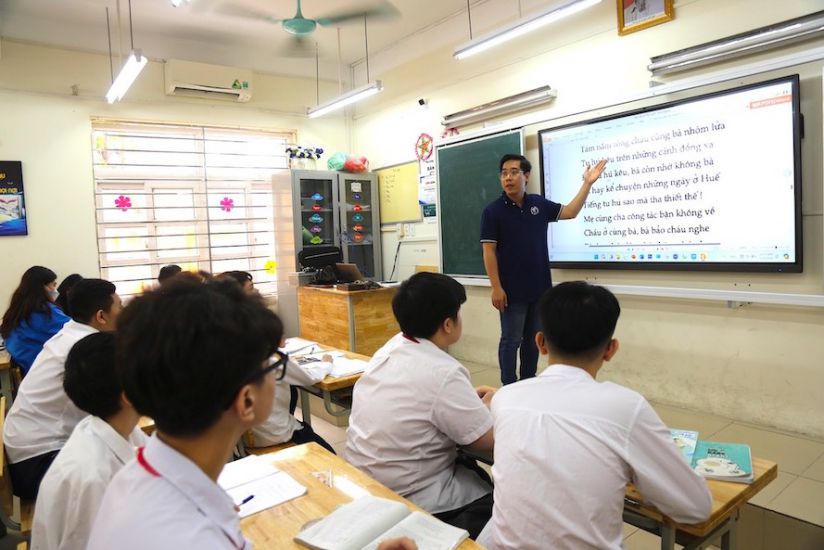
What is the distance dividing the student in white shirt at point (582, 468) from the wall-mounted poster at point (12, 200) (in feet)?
16.6

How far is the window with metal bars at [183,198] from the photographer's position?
5.34 metres

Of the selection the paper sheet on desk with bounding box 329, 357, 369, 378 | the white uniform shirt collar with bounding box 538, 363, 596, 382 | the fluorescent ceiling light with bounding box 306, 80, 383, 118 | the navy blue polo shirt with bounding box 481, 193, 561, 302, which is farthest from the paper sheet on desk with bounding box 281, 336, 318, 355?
the fluorescent ceiling light with bounding box 306, 80, 383, 118

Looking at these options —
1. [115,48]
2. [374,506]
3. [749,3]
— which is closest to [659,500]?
[374,506]

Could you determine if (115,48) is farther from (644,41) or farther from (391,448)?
(391,448)

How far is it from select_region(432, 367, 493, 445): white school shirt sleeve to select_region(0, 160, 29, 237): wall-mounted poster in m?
4.72

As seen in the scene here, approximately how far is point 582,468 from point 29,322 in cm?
344

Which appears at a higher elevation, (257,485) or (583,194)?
(583,194)

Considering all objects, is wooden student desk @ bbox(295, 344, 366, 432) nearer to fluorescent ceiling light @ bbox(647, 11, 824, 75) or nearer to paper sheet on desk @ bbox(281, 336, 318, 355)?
paper sheet on desk @ bbox(281, 336, 318, 355)

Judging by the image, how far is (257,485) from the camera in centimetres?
141

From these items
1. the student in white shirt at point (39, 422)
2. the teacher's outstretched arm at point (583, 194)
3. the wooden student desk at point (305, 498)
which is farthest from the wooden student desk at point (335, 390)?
the teacher's outstretched arm at point (583, 194)

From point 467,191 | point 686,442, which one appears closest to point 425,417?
point 686,442

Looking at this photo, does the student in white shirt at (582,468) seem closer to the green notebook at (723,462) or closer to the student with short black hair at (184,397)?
the green notebook at (723,462)

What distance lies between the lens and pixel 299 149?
243 inches

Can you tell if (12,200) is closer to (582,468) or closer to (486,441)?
(486,441)
